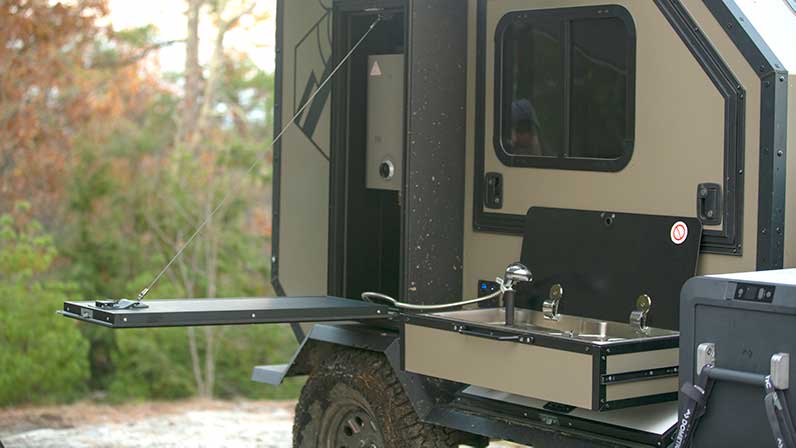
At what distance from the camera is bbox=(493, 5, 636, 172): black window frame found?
5012 millimetres

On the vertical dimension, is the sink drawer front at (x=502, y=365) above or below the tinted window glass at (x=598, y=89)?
below

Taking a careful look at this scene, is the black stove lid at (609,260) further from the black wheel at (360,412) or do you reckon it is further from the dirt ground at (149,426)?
the dirt ground at (149,426)

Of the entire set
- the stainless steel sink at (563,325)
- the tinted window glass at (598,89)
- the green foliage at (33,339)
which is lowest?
the green foliage at (33,339)

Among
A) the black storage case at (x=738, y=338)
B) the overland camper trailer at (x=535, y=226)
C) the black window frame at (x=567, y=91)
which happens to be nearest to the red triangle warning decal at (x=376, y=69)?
the overland camper trailer at (x=535, y=226)

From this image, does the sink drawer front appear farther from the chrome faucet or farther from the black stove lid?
the black stove lid

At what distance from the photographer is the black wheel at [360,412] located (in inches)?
218

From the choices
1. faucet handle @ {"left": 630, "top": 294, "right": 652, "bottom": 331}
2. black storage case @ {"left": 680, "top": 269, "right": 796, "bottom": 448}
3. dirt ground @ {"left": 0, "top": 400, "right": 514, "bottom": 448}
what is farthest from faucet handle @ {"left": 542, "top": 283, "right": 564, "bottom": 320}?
dirt ground @ {"left": 0, "top": 400, "right": 514, "bottom": 448}

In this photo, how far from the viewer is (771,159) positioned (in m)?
4.55

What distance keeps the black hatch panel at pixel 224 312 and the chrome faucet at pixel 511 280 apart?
597 millimetres

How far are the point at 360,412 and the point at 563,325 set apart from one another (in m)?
1.03

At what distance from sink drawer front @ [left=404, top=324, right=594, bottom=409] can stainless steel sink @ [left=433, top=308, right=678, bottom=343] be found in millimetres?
96

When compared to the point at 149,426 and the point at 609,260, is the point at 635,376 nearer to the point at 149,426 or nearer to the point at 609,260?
the point at 609,260

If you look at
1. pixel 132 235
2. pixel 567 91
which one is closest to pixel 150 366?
pixel 132 235

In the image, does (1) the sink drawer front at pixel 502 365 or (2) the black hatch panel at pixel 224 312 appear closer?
(1) the sink drawer front at pixel 502 365
